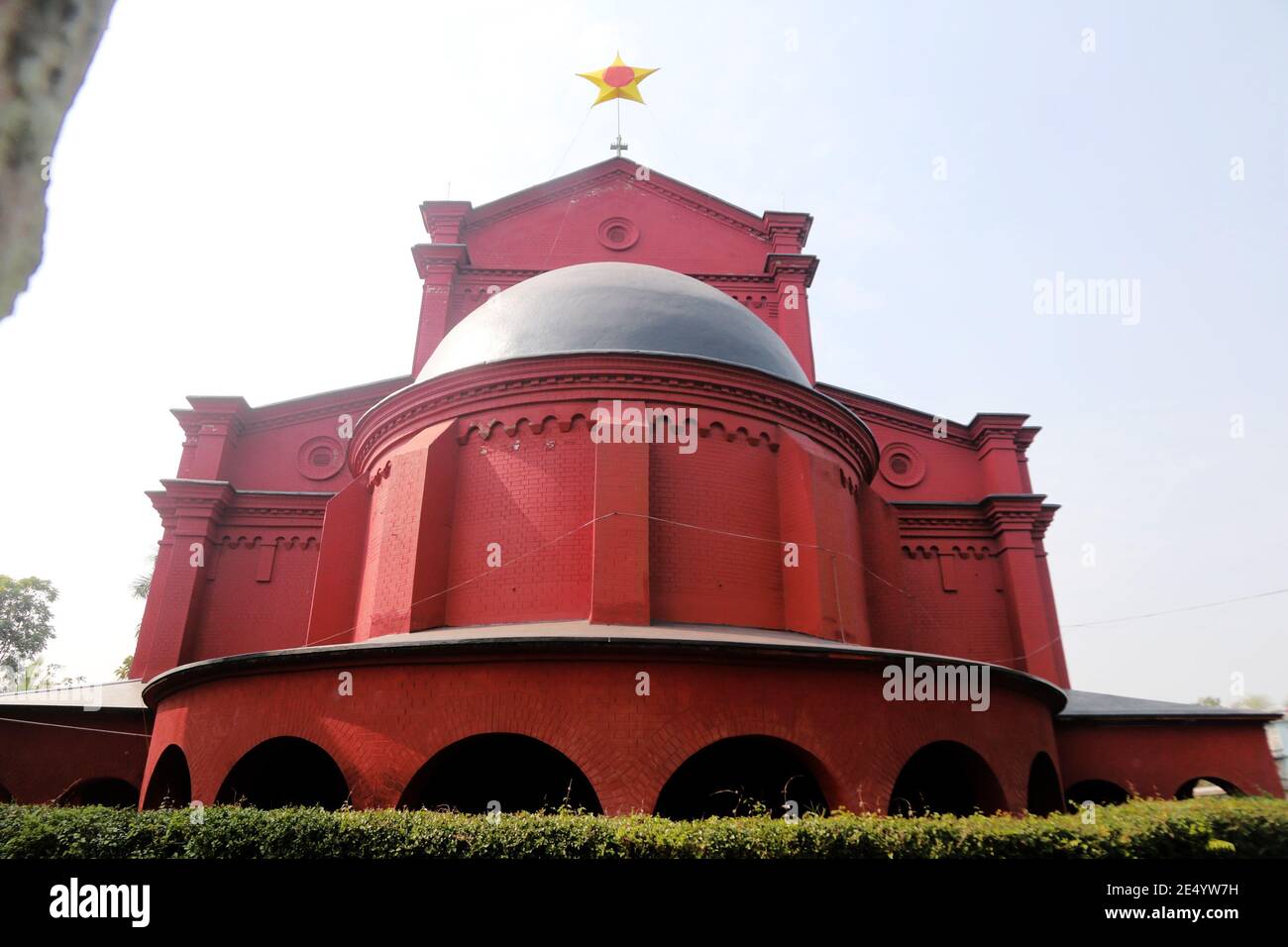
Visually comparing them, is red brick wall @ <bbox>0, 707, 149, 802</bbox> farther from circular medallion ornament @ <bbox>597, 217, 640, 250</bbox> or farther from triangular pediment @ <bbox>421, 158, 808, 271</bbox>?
circular medallion ornament @ <bbox>597, 217, 640, 250</bbox>

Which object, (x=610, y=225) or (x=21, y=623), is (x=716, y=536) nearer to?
(x=610, y=225)

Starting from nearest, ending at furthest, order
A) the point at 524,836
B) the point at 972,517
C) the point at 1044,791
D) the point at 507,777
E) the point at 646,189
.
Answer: the point at 524,836
the point at 507,777
the point at 1044,791
the point at 972,517
the point at 646,189

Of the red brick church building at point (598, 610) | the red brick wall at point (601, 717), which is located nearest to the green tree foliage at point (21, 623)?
the red brick church building at point (598, 610)

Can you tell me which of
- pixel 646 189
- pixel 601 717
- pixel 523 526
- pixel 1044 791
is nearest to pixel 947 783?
pixel 1044 791

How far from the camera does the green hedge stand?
686cm

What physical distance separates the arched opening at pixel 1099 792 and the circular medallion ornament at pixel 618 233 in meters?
16.3

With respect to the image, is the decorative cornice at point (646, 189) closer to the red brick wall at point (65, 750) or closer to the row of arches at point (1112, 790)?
the red brick wall at point (65, 750)

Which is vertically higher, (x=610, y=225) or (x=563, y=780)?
(x=610, y=225)

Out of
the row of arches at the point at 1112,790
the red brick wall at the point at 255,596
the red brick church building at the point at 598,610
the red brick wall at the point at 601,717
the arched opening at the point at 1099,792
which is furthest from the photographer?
→ the red brick wall at the point at 255,596

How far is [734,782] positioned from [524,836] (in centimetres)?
480

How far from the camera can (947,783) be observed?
475 inches

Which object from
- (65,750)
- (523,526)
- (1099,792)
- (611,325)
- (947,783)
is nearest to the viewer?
(523,526)

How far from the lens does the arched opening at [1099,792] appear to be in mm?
15516
